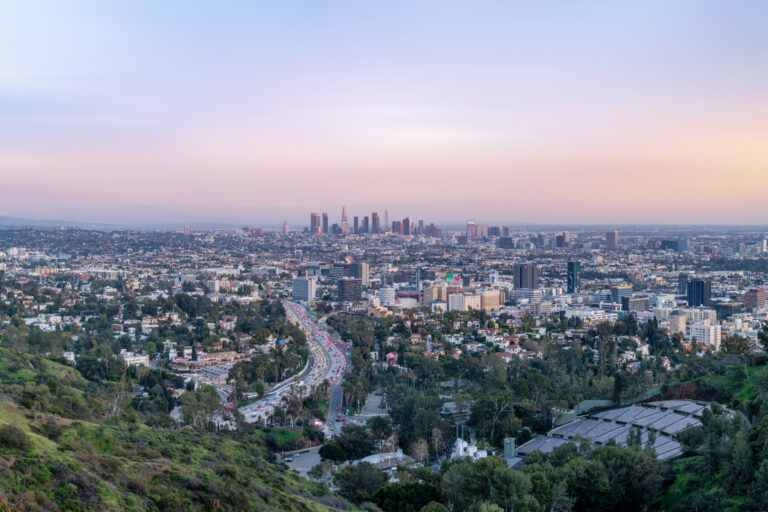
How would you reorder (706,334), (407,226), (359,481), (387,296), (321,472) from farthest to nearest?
(407,226) → (387,296) → (706,334) → (321,472) → (359,481)

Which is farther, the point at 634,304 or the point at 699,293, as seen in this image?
the point at 634,304

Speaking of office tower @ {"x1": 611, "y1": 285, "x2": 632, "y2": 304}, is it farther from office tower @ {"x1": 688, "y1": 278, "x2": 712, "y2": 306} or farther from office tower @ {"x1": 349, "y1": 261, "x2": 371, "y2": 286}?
office tower @ {"x1": 349, "y1": 261, "x2": 371, "y2": 286}

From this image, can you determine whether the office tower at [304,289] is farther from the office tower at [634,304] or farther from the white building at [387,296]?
the office tower at [634,304]

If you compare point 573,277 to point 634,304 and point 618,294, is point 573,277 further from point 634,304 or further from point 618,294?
point 634,304

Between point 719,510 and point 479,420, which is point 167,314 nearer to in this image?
point 479,420

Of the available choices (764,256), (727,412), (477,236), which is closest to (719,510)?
(727,412)

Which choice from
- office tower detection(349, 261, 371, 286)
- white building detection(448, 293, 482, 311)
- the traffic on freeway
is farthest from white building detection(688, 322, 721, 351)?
office tower detection(349, 261, 371, 286)

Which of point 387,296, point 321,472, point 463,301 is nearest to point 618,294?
point 463,301
